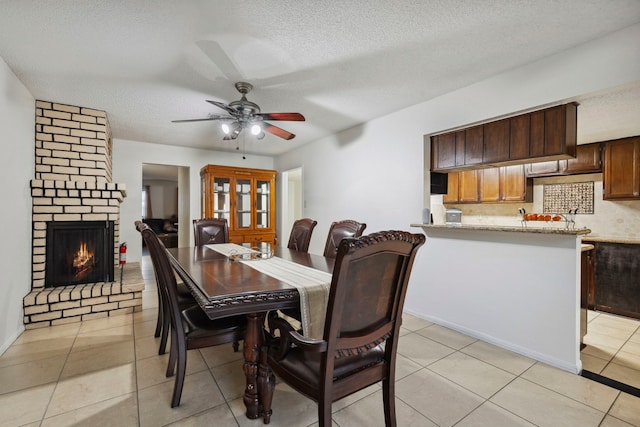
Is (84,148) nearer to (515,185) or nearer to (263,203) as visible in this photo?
(263,203)

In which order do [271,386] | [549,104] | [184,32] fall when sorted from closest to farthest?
[271,386], [184,32], [549,104]

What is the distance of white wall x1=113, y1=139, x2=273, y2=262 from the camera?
4.42 meters

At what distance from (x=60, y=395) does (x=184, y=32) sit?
235cm

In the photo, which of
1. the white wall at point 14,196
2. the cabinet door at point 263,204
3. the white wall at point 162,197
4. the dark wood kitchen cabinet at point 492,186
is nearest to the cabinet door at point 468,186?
the dark wood kitchen cabinet at point 492,186

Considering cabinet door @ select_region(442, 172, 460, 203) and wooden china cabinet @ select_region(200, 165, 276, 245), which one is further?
wooden china cabinet @ select_region(200, 165, 276, 245)

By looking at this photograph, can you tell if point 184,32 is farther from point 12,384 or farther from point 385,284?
point 12,384

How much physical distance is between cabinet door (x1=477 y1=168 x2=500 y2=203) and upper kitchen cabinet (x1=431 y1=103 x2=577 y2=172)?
1688mm

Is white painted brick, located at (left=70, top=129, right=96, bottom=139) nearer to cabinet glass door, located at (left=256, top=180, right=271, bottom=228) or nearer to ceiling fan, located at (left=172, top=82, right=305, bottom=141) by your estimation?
ceiling fan, located at (left=172, top=82, right=305, bottom=141)

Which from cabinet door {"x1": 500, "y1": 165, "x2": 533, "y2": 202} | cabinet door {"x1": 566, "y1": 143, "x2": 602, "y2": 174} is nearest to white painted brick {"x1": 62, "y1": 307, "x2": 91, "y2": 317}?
cabinet door {"x1": 500, "y1": 165, "x2": 533, "y2": 202}

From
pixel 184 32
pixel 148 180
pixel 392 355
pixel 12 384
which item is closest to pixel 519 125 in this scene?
pixel 392 355

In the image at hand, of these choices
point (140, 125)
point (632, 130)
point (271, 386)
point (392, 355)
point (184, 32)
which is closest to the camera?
point (392, 355)

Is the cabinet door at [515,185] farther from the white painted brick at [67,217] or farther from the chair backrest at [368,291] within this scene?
the white painted brick at [67,217]

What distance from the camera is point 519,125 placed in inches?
93.0

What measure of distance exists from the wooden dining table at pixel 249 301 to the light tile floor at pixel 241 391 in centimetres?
19
